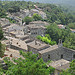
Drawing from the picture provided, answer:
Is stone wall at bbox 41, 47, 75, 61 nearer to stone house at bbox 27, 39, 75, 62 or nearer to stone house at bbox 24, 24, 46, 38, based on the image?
stone house at bbox 27, 39, 75, 62

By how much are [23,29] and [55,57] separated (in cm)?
2277

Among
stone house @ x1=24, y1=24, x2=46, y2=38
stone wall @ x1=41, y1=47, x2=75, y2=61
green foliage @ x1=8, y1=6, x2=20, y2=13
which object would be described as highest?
stone wall @ x1=41, y1=47, x2=75, y2=61

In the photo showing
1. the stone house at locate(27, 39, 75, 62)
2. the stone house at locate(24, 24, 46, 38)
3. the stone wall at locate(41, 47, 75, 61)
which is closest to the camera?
the stone house at locate(27, 39, 75, 62)

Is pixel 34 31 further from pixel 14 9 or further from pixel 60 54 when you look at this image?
pixel 14 9

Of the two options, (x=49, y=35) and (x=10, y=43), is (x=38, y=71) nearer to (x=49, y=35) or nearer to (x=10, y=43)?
(x=10, y=43)

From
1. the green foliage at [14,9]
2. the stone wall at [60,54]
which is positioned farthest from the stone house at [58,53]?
the green foliage at [14,9]

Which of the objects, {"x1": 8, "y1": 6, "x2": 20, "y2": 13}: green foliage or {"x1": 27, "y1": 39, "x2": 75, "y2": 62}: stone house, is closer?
{"x1": 27, "y1": 39, "x2": 75, "y2": 62}: stone house

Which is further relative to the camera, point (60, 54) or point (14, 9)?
point (14, 9)

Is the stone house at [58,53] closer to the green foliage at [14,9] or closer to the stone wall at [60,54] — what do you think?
the stone wall at [60,54]

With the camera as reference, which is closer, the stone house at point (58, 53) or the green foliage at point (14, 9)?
the stone house at point (58, 53)

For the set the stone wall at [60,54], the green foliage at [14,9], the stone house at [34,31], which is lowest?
the stone house at [34,31]

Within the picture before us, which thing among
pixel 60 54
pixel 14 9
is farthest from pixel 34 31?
pixel 14 9

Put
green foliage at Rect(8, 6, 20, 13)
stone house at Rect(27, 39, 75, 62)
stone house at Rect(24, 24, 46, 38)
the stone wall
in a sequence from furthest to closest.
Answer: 1. green foliage at Rect(8, 6, 20, 13)
2. stone house at Rect(24, 24, 46, 38)
3. the stone wall
4. stone house at Rect(27, 39, 75, 62)

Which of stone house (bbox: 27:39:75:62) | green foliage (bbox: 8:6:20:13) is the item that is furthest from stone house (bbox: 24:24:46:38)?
green foliage (bbox: 8:6:20:13)
